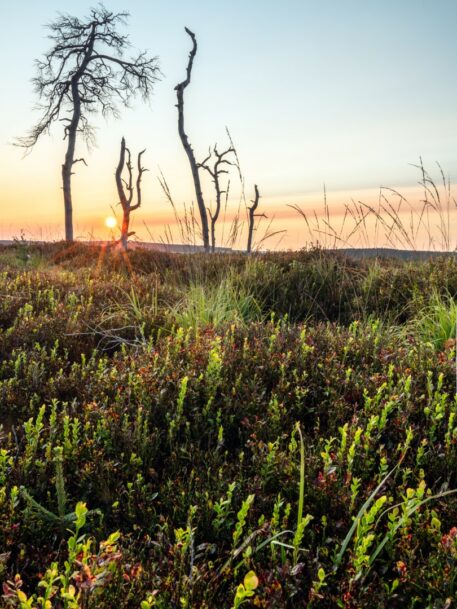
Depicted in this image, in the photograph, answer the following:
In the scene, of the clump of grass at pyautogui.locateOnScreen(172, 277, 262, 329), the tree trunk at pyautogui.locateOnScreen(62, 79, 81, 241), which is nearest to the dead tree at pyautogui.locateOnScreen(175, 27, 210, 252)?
the tree trunk at pyautogui.locateOnScreen(62, 79, 81, 241)

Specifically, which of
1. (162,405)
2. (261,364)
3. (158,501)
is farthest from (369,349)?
(158,501)

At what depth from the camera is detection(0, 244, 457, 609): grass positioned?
2.03 metres

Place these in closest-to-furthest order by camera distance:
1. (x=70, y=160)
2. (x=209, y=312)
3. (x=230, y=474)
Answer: (x=230, y=474) → (x=209, y=312) → (x=70, y=160)

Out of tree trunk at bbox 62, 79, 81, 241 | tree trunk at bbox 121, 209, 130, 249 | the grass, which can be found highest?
tree trunk at bbox 62, 79, 81, 241

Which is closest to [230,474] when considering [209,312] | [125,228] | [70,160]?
[209,312]

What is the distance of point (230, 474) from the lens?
9.19 ft

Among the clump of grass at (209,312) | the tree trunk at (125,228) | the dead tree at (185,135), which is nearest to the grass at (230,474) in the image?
the clump of grass at (209,312)

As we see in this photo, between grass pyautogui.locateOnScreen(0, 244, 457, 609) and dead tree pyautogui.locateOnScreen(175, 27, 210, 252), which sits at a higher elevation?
dead tree pyautogui.locateOnScreen(175, 27, 210, 252)

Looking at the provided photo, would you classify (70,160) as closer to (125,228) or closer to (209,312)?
(125,228)

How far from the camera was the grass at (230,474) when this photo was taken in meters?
2.03

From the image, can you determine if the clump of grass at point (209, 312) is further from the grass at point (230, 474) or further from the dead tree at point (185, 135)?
the dead tree at point (185, 135)

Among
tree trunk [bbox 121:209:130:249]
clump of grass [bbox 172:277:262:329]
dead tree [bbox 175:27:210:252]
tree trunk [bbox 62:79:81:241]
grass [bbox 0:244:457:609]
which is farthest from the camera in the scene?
tree trunk [bbox 62:79:81:241]

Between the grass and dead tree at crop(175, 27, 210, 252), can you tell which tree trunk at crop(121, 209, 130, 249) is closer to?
dead tree at crop(175, 27, 210, 252)

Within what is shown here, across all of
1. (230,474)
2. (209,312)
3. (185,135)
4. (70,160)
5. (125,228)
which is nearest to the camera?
(230,474)
